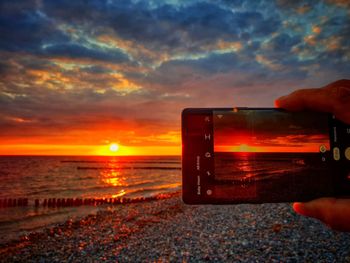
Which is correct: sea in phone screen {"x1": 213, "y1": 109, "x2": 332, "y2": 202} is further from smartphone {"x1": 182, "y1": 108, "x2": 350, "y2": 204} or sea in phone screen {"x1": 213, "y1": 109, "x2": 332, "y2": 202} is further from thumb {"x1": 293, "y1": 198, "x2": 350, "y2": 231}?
thumb {"x1": 293, "y1": 198, "x2": 350, "y2": 231}

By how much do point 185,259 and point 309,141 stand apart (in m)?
8.40

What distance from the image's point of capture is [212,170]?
3674 mm

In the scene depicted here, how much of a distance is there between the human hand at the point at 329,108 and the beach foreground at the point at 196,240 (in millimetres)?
7554

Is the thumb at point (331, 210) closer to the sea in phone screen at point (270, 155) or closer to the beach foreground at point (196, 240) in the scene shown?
the sea in phone screen at point (270, 155)

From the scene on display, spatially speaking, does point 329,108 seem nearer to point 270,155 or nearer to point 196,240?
point 270,155

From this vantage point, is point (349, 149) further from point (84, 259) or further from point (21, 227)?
point (21, 227)

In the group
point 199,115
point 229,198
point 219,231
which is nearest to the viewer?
point 229,198

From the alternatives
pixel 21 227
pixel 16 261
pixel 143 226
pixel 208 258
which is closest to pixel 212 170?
pixel 208 258

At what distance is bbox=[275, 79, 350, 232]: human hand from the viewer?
2.75 m

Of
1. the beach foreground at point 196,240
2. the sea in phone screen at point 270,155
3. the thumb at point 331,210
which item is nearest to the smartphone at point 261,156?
the sea in phone screen at point 270,155

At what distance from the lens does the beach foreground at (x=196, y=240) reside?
9977mm

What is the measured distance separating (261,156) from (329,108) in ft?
3.51

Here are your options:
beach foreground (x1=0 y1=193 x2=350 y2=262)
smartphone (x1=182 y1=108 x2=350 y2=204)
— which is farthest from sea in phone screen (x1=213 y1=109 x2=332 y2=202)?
beach foreground (x1=0 y1=193 x2=350 y2=262)

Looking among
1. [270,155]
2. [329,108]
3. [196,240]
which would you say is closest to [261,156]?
[270,155]
